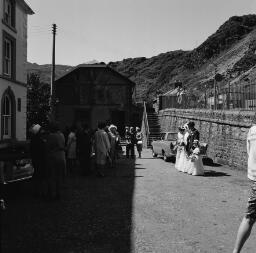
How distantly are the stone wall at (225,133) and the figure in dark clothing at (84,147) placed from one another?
5.54 meters

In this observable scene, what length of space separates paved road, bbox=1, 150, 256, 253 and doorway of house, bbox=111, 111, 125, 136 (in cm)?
3237

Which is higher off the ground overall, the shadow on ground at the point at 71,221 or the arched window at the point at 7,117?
the arched window at the point at 7,117

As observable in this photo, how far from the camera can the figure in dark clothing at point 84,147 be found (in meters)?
13.5

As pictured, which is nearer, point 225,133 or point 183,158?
point 183,158

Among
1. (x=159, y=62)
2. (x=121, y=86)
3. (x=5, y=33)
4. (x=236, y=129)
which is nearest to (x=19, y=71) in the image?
(x=5, y=33)

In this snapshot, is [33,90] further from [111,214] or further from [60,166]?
[111,214]

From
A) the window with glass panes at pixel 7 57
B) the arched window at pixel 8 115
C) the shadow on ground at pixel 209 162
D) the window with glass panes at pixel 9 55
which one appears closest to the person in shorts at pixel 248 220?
the shadow on ground at pixel 209 162

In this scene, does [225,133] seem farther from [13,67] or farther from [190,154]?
[13,67]

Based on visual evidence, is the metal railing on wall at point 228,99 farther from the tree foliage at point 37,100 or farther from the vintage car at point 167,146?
the tree foliage at point 37,100

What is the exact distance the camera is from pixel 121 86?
44.4 meters

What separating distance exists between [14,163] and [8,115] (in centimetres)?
1302

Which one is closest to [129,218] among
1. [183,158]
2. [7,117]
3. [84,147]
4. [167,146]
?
[84,147]

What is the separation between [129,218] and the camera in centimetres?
736

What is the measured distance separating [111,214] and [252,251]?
300cm
